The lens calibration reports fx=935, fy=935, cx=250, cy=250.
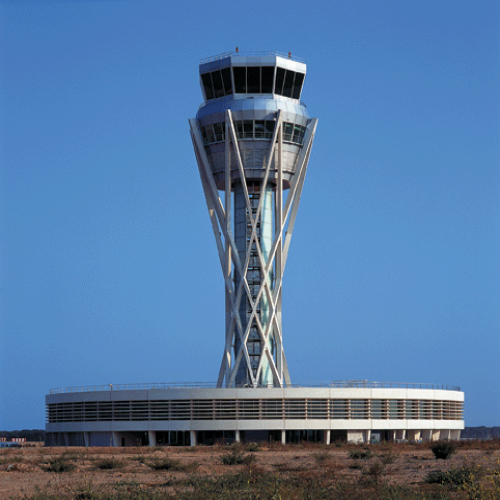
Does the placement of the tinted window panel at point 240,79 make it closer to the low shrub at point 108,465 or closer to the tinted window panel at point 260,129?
the tinted window panel at point 260,129

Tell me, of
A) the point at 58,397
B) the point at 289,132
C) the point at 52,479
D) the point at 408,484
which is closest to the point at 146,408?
the point at 58,397

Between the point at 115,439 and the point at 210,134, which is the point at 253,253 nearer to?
the point at 210,134

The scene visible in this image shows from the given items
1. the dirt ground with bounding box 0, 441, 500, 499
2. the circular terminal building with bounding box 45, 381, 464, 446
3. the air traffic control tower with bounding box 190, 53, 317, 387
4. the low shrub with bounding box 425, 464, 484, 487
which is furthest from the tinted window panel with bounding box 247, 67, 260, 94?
the low shrub with bounding box 425, 464, 484, 487

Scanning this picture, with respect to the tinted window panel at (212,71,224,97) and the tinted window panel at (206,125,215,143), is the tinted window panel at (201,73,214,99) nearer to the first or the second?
the tinted window panel at (212,71,224,97)

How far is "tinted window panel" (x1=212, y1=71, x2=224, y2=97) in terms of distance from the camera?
3250 inches

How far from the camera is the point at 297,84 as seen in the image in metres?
83.9

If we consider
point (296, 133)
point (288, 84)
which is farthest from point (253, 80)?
point (296, 133)

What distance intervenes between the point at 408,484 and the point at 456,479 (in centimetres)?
236

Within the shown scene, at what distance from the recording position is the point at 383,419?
74688mm

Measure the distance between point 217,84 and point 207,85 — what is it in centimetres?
128

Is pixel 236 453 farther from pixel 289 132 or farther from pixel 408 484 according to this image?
pixel 289 132

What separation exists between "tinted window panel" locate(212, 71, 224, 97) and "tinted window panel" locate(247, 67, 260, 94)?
8.33ft

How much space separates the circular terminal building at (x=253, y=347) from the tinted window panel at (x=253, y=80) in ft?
0.29

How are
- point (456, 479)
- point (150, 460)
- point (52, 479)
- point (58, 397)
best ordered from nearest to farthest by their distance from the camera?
point (456, 479), point (52, 479), point (150, 460), point (58, 397)
